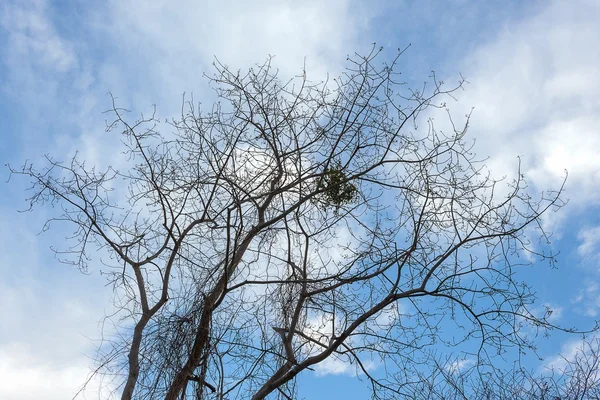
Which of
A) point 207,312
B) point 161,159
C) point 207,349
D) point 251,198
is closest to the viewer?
point 207,349

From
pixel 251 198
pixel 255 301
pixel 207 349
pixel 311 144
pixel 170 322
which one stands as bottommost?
pixel 207 349

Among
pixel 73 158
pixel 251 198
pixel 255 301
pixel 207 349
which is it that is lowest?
pixel 207 349

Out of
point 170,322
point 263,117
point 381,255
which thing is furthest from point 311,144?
point 170,322

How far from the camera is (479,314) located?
4.61 meters

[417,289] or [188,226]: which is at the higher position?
[188,226]

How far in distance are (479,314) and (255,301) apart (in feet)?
5.76

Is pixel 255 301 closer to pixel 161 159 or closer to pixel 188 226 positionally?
pixel 188 226

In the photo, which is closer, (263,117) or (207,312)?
(207,312)

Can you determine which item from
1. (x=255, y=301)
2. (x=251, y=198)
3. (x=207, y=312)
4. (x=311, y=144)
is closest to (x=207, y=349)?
(x=207, y=312)

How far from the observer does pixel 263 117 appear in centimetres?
505

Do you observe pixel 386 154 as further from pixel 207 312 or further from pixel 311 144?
pixel 207 312

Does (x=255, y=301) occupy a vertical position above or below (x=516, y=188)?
below

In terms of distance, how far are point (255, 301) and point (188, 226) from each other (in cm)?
111

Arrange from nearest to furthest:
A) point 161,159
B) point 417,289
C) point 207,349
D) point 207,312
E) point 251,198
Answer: point 207,349, point 207,312, point 417,289, point 251,198, point 161,159
